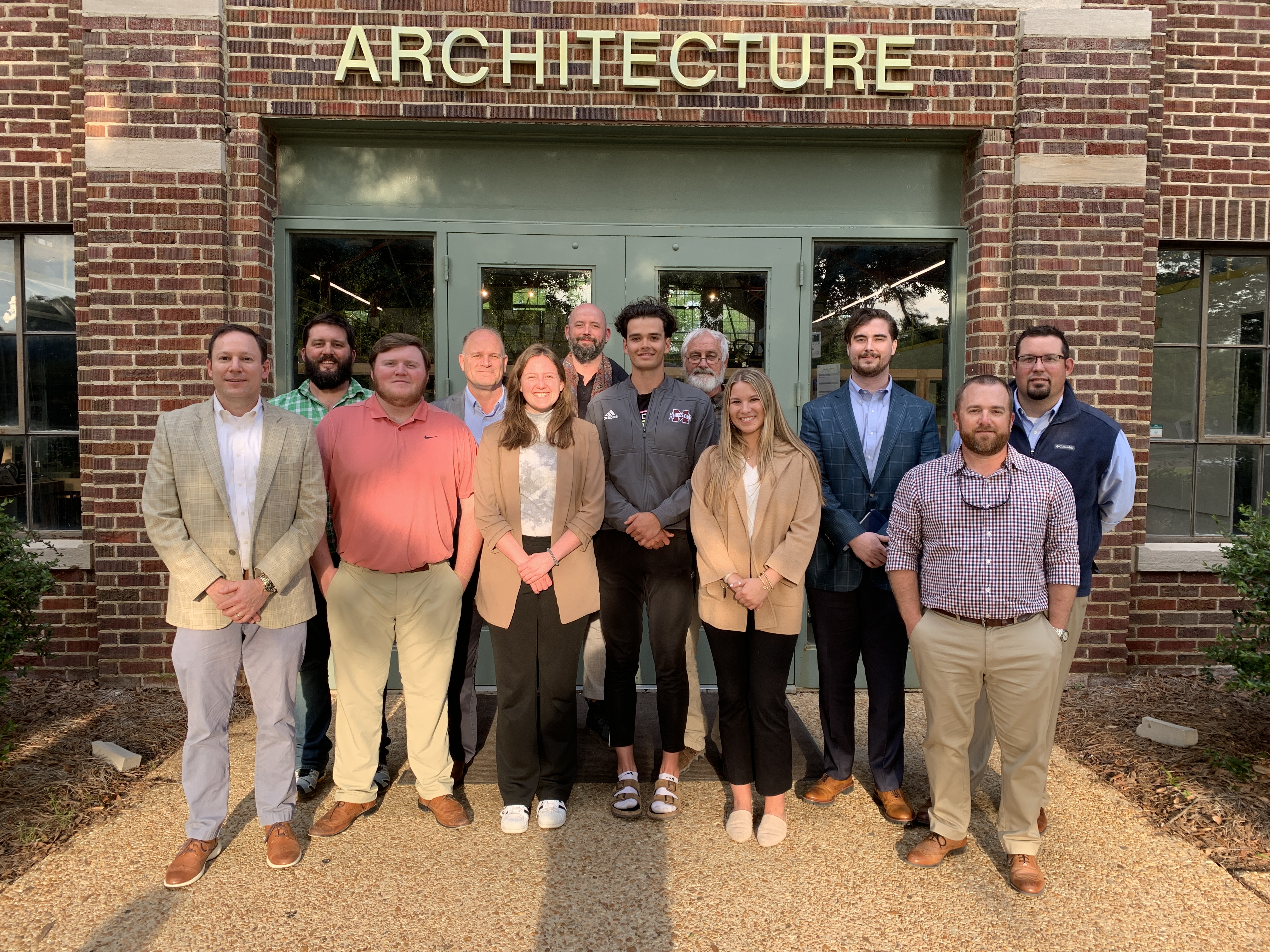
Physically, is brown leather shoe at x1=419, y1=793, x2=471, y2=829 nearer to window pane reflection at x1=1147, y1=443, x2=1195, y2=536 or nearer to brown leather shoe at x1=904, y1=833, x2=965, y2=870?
brown leather shoe at x1=904, y1=833, x2=965, y2=870

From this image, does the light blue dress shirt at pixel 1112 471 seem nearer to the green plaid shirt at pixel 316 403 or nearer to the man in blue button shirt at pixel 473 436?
the man in blue button shirt at pixel 473 436

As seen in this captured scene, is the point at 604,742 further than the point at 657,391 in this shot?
Yes

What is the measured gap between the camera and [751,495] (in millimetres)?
3666

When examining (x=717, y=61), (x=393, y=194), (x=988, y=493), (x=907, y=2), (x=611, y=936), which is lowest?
(x=611, y=936)

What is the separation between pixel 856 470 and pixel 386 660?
240 centimetres

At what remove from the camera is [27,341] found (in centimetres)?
584

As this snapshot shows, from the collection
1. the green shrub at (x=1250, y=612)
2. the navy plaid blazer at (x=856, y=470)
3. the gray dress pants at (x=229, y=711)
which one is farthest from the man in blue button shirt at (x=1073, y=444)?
the gray dress pants at (x=229, y=711)

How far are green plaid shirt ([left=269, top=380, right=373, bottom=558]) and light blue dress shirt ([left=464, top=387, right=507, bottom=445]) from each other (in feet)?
1.69

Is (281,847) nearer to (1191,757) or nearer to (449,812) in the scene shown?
(449,812)

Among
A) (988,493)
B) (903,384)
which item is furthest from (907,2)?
(988,493)

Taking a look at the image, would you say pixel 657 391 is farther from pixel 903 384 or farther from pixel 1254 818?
pixel 1254 818

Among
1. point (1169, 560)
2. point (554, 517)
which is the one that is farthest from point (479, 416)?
point (1169, 560)

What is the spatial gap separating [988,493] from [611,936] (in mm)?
2217

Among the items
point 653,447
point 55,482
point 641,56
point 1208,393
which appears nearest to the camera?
point 653,447
